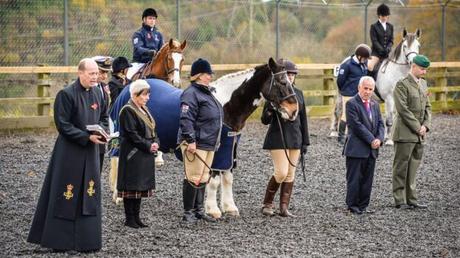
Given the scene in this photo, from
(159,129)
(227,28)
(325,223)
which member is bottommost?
(325,223)

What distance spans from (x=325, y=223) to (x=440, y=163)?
19.1 ft

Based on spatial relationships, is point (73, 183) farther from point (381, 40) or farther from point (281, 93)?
point (381, 40)

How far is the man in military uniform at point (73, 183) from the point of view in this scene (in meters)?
8.55

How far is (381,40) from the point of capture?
18906 mm

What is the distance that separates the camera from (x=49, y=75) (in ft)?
62.1

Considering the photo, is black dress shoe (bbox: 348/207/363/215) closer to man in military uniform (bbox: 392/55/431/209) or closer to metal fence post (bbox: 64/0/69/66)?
man in military uniform (bbox: 392/55/431/209)

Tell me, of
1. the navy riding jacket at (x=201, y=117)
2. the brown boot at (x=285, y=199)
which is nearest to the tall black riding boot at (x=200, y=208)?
the navy riding jacket at (x=201, y=117)

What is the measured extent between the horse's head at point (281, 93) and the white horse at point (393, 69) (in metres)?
7.72

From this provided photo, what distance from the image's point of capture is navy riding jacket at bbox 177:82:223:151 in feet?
33.3

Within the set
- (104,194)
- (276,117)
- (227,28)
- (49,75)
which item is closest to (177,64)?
(104,194)

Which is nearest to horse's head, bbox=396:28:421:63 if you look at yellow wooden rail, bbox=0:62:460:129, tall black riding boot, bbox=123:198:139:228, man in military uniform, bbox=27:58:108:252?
yellow wooden rail, bbox=0:62:460:129

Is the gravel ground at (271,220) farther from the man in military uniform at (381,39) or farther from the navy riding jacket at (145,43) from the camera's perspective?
the man in military uniform at (381,39)

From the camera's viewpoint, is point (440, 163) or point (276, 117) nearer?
point (276, 117)

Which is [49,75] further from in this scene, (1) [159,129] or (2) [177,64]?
(1) [159,129]
